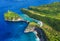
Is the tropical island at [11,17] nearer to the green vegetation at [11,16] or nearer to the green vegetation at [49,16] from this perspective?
the green vegetation at [11,16]

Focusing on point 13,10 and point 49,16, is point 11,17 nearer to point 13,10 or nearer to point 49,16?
point 13,10

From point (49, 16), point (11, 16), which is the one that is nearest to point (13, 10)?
point (11, 16)

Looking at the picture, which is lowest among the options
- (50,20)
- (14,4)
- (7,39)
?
(7,39)

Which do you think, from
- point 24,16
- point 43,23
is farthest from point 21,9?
point 43,23

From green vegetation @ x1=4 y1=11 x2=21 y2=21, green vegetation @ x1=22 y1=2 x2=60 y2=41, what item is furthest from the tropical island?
green vegetation @ x1=22 y1=2 x2=60 y2=41

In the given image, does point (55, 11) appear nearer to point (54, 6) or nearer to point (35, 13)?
point (54, 6)

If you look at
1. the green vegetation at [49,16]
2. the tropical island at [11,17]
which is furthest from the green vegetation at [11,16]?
the green vegetation at [49,16]

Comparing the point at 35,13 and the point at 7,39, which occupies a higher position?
the point at 35,13

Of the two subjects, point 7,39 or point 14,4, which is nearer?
point 7,39
